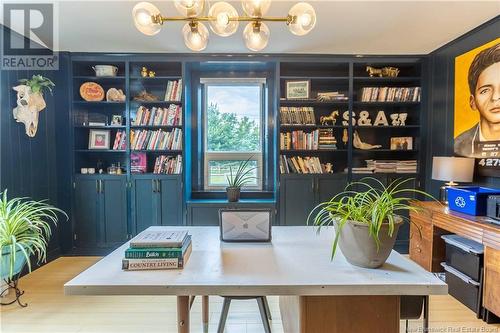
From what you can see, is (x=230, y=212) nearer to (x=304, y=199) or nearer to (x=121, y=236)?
(x=304, y=199)

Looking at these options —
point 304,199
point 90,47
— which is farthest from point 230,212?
point 90,47

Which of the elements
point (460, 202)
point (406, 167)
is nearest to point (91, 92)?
point (406, 167)

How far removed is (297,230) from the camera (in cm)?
183

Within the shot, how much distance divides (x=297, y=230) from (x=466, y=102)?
234cm

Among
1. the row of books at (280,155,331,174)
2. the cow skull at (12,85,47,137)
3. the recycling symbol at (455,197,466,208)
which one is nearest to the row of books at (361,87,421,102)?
the row of books at (280,155,331,174)

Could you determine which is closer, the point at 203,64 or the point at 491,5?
the point at 491,5

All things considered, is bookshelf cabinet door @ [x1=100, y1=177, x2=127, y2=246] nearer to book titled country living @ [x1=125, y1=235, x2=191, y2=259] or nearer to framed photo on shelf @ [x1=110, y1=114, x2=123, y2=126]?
framed photo on shelf @ [x1=110, y1=114, x2=123, y2=126]

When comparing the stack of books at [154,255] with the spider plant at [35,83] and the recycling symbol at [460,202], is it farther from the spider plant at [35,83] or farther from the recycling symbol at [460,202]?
the spider plant at [35,83]

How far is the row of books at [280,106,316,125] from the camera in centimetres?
355

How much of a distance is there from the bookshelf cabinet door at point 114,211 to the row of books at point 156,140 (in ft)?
1.51

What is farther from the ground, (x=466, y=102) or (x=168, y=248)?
(x=466, y=102)

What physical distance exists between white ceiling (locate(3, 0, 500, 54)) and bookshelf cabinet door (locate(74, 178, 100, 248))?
63.0 inches

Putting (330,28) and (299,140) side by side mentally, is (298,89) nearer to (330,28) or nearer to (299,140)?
(299,140)

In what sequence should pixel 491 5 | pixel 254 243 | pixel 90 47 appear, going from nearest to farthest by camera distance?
pixel 254 243
pixel 491 5
pixel 90 47
